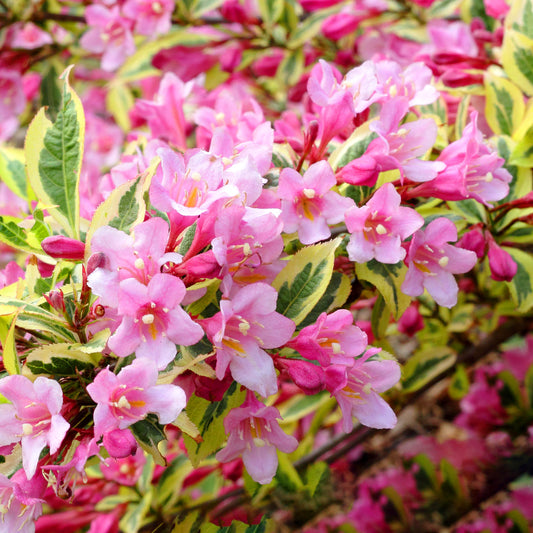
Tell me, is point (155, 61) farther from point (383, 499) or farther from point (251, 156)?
point (383, 499)

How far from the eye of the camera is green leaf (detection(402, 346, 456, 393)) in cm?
148

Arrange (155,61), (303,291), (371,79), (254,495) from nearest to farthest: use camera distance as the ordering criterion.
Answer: (303,291) < (371,79) < (254,495) < (155,61)

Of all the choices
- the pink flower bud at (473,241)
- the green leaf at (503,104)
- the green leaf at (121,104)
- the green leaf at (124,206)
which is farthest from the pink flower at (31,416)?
the green leaf at (121,104)

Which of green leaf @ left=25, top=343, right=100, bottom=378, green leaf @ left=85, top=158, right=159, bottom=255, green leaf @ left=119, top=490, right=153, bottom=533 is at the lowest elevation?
green leaf @ left=119, top=490, right=153, bottom=533

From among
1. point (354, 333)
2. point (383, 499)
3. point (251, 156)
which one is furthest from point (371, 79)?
point (383, 499)

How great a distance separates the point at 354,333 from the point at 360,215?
0.17 metres

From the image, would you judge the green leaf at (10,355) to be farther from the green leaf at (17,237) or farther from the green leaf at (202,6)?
the green leaf at (202,6)

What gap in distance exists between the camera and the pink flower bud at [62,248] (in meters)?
0.80

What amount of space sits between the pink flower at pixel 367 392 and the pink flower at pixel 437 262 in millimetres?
133

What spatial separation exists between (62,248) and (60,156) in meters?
0.20

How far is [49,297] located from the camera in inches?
30.1

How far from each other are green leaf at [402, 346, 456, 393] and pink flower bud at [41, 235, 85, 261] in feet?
3.04

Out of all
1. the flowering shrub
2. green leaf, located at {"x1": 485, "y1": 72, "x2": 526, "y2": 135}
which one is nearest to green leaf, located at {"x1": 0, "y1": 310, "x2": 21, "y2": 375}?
the flowering shrub

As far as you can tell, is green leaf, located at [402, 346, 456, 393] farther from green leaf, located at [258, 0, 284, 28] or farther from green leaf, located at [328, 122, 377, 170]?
green leaf, located at [258, 0, 284, 28]
